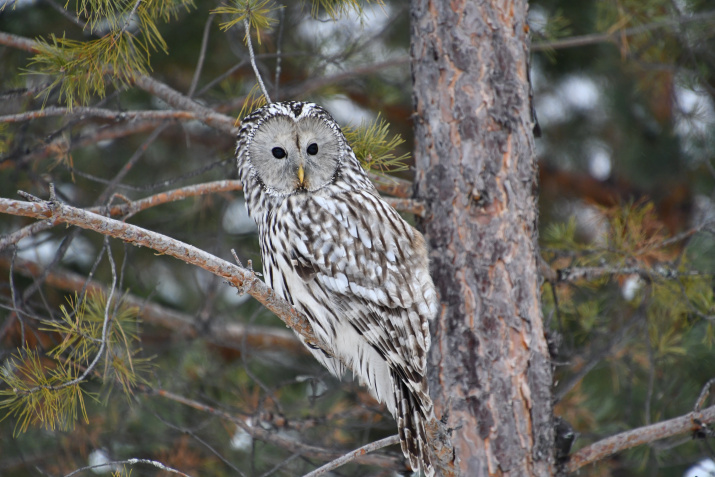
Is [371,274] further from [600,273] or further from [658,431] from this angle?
[658,431]

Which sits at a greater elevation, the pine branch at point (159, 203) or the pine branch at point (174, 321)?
the pine branch at point (159, 203)

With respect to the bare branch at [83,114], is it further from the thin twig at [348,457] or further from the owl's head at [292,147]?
the thin twig at [348,457]

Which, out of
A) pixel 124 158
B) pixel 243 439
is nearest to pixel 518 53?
pixel 243 439

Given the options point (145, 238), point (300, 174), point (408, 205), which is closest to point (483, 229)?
point (408, 205)

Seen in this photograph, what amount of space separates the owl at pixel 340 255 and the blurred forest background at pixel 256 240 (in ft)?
0.91

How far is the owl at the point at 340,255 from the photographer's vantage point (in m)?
2.87

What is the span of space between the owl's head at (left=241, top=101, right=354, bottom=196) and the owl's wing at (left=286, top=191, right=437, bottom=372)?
0.13 metres

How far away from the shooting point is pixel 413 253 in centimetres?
294

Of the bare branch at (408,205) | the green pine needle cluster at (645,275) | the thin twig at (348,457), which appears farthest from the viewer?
the green pine needle cluster at (645,275)

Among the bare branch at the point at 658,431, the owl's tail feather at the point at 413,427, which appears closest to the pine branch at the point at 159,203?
the owl's tail feather at the point at 413,427

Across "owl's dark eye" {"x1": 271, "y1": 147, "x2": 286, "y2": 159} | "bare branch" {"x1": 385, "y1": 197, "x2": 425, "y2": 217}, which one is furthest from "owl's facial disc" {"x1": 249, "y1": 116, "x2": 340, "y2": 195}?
"bare branch" {"x1": 385, "y1": 197, "x2": 425, "y2": 217}

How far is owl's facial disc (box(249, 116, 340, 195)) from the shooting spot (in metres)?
2.87

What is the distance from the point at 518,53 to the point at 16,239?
2.17 metres

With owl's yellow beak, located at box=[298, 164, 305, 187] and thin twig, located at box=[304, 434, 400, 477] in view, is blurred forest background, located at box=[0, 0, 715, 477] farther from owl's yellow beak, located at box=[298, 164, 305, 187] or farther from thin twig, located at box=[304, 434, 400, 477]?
thin twig, located at box=[304, 434, 400, 477]
